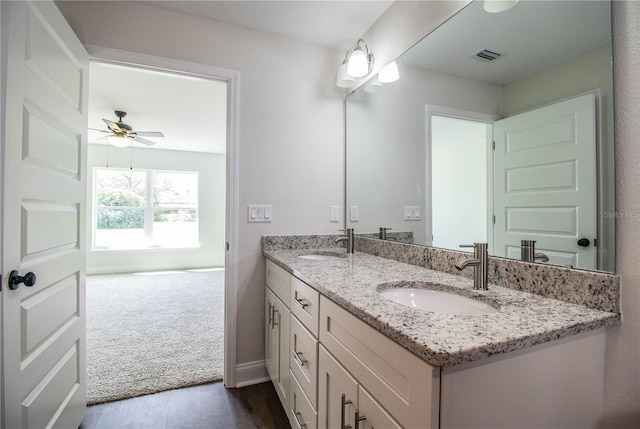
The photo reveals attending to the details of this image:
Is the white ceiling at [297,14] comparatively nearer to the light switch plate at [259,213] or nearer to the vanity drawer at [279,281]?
the light switch plate at [259,213]

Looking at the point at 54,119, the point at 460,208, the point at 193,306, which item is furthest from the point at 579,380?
the point at 193,306

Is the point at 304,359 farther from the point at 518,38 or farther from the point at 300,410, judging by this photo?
the point at 518,38

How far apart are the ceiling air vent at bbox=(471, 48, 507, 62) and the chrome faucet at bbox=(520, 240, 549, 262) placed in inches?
29.6

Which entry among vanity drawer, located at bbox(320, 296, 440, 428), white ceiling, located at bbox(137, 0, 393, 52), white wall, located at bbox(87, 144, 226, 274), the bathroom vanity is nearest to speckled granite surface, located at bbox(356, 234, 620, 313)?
the bathroom vanity

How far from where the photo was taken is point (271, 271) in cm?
188

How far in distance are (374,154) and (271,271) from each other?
1049 mm

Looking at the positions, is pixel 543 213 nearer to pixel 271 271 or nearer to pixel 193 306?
pixel 271 271

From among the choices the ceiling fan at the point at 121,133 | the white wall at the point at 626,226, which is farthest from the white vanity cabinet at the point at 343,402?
the ceiling fan at the point at 121,133

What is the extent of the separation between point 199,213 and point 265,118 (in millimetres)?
4629

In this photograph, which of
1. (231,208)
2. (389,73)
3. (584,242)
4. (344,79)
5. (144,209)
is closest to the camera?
(584,242)

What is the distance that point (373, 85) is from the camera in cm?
199

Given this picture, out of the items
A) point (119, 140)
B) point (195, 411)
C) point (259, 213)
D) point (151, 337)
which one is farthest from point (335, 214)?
point (119, 140)

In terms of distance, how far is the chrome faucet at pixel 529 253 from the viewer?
1005 millimetres

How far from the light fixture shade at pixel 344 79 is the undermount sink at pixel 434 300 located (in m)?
1.51
